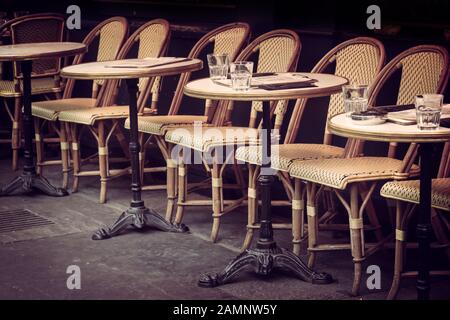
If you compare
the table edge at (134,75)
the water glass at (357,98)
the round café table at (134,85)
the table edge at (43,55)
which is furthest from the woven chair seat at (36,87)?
the water glass at (357,98)

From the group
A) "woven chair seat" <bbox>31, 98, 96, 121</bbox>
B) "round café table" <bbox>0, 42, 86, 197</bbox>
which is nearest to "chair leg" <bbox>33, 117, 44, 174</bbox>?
"woven chair seat" <bbox>31, 98, 96, 121</bbox>

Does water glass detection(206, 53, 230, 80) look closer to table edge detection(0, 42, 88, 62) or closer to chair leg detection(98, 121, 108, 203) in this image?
chair leg detection(98, 121, 108, 203)

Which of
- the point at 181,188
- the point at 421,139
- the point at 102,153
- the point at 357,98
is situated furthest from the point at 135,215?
the point at 421,139

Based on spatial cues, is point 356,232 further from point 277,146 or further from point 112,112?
point 112,112

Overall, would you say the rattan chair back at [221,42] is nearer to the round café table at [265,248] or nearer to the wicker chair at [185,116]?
the wicker chair at [185,116]

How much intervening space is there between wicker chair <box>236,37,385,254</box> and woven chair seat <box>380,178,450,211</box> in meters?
0.62

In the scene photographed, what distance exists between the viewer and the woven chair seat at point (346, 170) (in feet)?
14.0

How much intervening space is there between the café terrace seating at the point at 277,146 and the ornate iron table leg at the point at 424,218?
21 cm

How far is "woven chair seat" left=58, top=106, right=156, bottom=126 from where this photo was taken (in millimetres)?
5934

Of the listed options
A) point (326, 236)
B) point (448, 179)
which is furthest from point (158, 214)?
point (448, 179)

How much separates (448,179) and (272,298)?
0.93m

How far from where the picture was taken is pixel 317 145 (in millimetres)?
5062

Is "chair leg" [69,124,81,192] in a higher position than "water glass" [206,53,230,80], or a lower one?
lower
